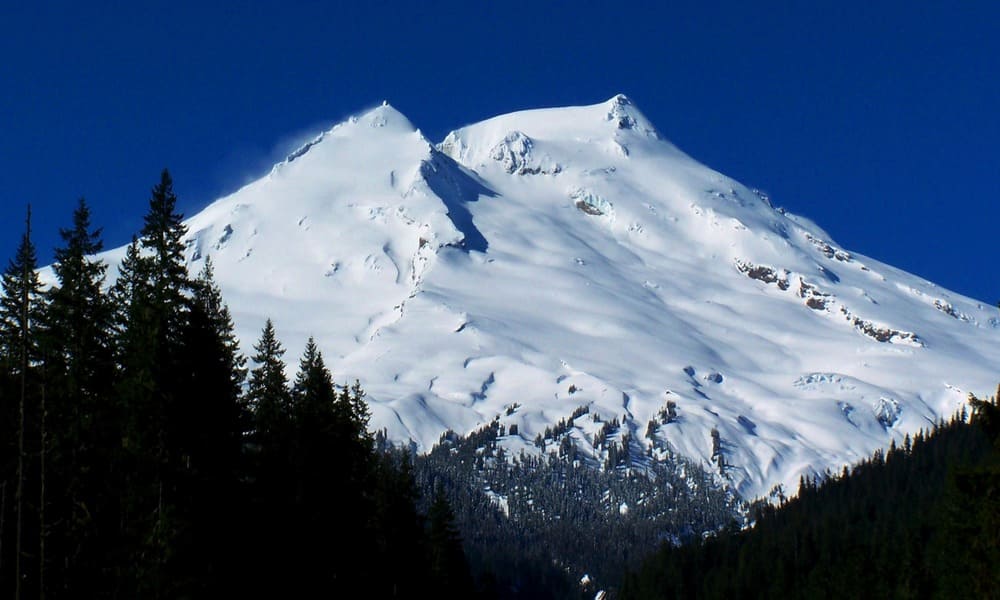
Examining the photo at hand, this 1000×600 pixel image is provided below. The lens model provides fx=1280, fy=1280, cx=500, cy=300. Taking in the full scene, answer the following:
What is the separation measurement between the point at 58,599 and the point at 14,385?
6.76 meters

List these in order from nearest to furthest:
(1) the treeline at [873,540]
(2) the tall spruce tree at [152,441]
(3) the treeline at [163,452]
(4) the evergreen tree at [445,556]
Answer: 1. (1) the treeline at [873,540]
2. (2) the tall spruce tree at [152,441]
3. (3) the treeline at [163,452]
4. (4) the evergreen tree at [445,556]

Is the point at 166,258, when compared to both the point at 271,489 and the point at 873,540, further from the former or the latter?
the point at 873,540

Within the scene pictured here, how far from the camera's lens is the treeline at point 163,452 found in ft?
99.6

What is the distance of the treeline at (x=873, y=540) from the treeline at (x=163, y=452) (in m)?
17.7

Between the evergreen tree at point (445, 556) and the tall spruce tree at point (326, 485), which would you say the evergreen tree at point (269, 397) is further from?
the evergreen tree at point (445, 556)

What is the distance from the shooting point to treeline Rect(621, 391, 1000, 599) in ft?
93.6

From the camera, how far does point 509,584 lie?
626ft

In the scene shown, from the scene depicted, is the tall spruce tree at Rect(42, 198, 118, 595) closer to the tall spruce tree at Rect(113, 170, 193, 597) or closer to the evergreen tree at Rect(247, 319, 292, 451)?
the tall spruce tree at Rect(113, 170, 193, 597)

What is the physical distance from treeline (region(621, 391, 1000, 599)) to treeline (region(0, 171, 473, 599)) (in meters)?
17.7

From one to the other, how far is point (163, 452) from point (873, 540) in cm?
9235

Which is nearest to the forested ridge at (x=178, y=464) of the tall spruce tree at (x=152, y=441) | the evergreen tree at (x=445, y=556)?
the tall spruce tree at (x=152, y=441)

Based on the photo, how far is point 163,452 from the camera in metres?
30.5

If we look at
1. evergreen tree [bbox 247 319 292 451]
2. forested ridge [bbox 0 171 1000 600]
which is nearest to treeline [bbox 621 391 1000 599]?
forested ridge [bbox 0 171 1000 600]

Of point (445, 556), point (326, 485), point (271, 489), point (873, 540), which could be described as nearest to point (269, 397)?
point (326, 485)
